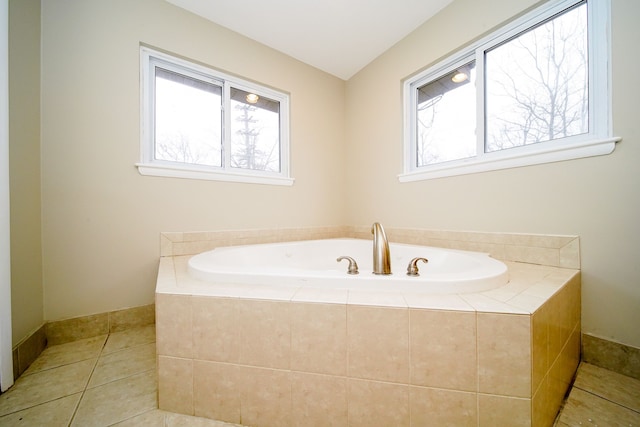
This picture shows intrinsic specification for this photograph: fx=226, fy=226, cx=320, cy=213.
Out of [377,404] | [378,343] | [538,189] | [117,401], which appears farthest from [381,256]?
[117,401]

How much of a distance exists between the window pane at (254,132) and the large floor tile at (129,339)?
4.53 feet

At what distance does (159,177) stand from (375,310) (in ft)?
5.62

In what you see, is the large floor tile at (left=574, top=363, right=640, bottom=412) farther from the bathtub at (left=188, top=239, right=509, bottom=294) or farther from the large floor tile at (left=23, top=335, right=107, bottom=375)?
the large floor tile at (left=23, top=335, right=107, bottom=375)

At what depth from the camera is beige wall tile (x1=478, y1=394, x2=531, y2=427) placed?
2.18 ft

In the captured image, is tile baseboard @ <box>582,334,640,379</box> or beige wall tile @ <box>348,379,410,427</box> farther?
tile baseboard @ <box>582,334,640,379</box>

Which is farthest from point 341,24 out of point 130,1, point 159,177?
point 159,177

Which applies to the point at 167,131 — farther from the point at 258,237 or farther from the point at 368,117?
the point at 368,117

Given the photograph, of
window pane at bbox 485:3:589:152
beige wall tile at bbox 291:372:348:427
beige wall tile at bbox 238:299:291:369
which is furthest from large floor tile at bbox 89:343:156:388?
window pane at bbox 485:3:589:152

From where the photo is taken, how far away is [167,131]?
1.75m

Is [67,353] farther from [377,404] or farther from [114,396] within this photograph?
[377,404]

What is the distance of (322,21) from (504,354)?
2.39 meters

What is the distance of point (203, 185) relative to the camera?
5.95 feet

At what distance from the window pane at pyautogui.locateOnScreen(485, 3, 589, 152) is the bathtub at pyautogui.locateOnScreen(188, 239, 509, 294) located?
33.6 inches

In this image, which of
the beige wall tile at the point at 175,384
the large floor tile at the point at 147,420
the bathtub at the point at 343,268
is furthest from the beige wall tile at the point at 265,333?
the large floor tile at the point at 147,420
